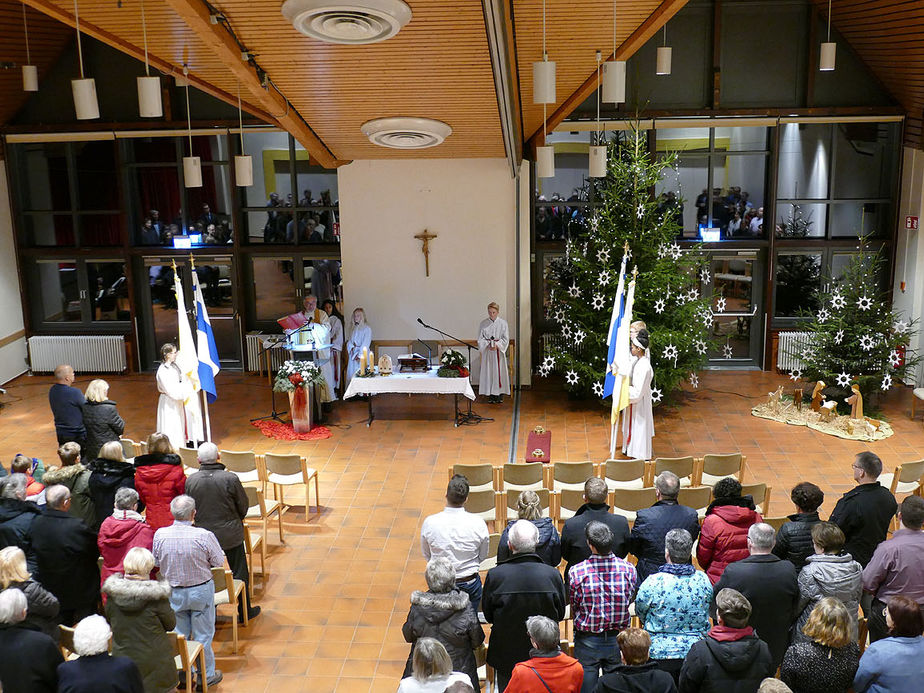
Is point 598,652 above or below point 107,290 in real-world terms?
below

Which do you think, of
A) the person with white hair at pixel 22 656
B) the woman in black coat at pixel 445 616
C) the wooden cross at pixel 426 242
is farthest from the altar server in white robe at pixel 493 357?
the person with white hair at pixel 22 656

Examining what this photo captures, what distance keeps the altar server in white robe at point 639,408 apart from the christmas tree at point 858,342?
10.5 ft

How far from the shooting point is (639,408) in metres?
10.8

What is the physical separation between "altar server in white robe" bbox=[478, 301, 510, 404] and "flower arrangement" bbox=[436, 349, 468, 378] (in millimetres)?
799

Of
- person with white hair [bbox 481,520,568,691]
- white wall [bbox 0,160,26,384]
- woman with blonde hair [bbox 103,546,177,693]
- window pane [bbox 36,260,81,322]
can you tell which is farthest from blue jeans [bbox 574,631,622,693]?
window pane [bbox 36,260,81,322]

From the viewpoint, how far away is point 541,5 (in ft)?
28.4

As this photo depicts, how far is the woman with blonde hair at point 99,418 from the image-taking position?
30.7 feet

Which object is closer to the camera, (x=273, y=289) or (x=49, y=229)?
(x=49, y=229)

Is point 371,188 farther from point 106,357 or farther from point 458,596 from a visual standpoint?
point 458,596

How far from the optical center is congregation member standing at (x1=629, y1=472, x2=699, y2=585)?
6.30 meters

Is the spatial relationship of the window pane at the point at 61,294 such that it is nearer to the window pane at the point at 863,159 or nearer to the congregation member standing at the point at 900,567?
the window pane at the point at 863,159

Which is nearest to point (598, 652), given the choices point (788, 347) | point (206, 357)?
point (206, 357)

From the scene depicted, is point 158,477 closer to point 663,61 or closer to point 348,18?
point 348,18

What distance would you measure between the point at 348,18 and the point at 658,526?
182 inches
